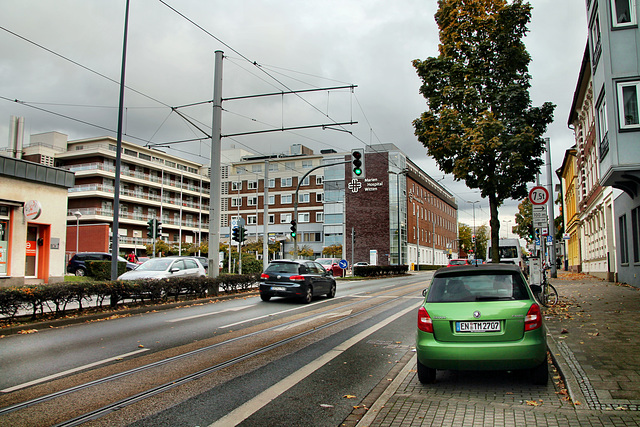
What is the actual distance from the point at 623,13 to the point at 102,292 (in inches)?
685

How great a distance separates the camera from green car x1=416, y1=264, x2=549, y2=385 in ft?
19.0

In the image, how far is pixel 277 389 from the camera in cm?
610

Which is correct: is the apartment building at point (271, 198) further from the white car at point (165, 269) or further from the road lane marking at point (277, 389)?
the road lane marking at point (277, 389)

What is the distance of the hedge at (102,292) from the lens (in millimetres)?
11133

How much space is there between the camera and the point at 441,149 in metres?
19.2

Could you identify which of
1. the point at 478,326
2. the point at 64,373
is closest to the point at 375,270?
the point at 64,373

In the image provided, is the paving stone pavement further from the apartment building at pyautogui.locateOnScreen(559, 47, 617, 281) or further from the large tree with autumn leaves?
the apartment building at pyautogui.locateOnScreen(559, 47, 617, 281)

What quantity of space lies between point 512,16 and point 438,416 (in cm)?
1743

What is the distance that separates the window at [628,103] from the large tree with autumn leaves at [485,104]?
307 centimetres

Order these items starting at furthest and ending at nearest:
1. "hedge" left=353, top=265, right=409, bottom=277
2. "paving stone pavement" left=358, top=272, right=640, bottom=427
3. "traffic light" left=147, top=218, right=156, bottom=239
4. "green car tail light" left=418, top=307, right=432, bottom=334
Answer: "hedge" left=353, top=265, right=409, bottom=277 < "traffic light" left=147, top=218, right=156, bottom=239 < "green car tail light" left=418, top=307, right=432, bottom=334 < "paving stone pavement" left=358, top=272, right=640, bottom=427

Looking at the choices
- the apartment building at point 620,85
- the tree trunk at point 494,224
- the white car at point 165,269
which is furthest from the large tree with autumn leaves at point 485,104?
the white car at point 165,269

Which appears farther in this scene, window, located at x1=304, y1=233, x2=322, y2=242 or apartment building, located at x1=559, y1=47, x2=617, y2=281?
window, located at x1=304, y1=233, x2=322, y2=242

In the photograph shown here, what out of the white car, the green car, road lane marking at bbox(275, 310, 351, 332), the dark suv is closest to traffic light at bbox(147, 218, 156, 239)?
the white car

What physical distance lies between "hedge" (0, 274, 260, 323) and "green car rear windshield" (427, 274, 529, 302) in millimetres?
9267
